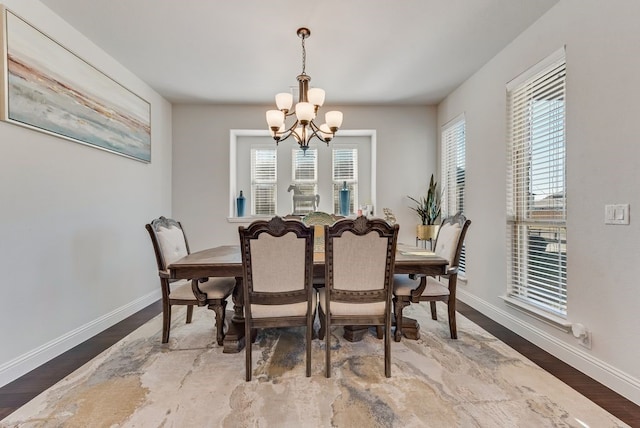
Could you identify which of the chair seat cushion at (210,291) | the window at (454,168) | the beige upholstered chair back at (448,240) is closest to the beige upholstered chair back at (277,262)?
the chair seat cushion at (210,291)

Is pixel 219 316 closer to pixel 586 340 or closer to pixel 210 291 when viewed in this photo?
pixel 210 291

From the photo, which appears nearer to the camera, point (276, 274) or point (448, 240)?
point (276, 274)

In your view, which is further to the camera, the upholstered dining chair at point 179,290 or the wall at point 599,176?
the upholstered dining chair at point 179,290

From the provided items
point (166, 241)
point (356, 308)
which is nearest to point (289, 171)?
point (166, 241)

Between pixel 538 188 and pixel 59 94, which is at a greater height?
pixel 59 94

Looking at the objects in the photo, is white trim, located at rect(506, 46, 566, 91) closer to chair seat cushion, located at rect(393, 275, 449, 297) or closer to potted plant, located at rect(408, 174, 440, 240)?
potted plant, located at rect(408, 174, 440, 240)

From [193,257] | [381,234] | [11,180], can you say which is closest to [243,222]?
[193,257]

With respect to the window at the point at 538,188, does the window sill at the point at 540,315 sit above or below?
below

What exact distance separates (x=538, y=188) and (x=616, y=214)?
0.73 meters

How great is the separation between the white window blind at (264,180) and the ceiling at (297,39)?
3.57 feet

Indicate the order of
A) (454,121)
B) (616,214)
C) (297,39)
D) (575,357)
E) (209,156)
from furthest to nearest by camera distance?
(209,156) → (454,121) → (297,39) → (575,357) → (616,214)

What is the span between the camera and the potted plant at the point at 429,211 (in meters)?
3.79

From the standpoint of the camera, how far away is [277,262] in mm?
1812

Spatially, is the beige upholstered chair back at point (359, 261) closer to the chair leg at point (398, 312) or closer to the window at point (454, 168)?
the chair leg at point (398, 312)
